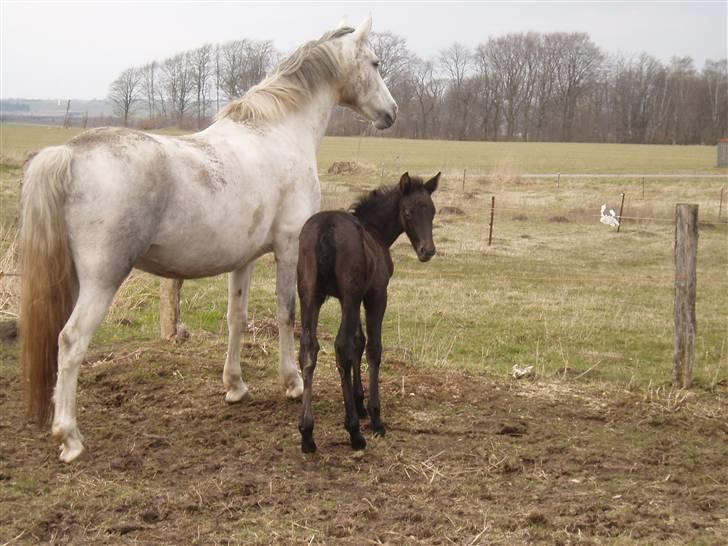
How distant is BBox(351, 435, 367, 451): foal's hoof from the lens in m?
5.11

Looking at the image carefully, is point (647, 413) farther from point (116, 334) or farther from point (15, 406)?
point (116, 334)

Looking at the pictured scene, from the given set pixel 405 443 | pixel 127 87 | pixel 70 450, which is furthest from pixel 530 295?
pixel 127 87

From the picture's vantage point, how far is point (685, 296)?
7352 mm

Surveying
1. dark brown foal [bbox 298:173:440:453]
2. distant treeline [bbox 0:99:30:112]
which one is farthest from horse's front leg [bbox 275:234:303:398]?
distant treeline [bbox 0:99:30:112]

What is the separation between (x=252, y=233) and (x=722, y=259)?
16028 millimetres

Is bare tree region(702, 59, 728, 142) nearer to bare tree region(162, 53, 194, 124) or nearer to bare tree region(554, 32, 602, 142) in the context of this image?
bare tree region(554, 32, 602, 142)

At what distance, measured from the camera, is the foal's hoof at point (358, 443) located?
5.11 meters

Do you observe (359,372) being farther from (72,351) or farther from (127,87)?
(127,87)

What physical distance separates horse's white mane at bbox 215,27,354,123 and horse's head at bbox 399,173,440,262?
1.15 m

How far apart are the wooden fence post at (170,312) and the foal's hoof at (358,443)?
3391 mm

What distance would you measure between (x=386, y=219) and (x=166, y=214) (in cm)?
152

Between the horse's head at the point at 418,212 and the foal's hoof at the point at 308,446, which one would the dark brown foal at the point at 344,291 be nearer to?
the foal's hoof at the point at 308,446

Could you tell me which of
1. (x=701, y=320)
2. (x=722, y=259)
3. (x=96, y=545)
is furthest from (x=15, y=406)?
(x=722, y=259)

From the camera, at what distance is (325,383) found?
671cm
